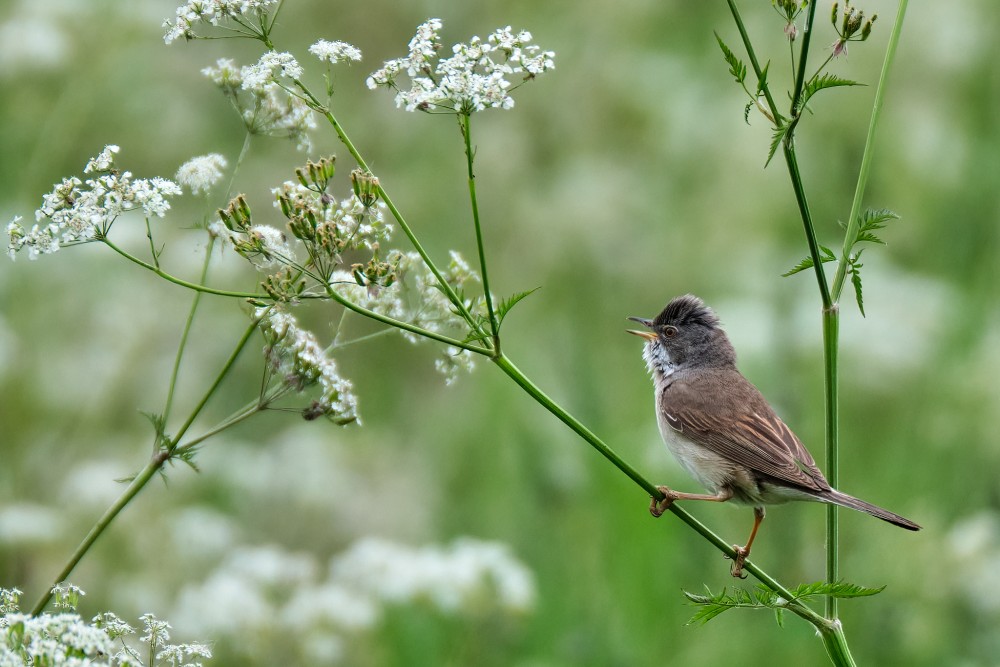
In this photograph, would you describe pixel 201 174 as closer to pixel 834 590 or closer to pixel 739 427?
pixel 834 590

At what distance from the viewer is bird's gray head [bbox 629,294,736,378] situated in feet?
13.0

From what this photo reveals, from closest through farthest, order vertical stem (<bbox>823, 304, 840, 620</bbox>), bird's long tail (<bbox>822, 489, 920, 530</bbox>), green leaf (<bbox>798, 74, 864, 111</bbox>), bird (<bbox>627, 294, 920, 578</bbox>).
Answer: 1. green leaf (<bbox>798, 74, 864, 111</bbox>)
2. vertical stem (<bbox>823, 304, 840, 620</bbox>)
3. bird's long tail (<bbox>822, 489, 920, 530</bbox>)
4. bird (<bbox>627, 294, 920, 578</bbox>)

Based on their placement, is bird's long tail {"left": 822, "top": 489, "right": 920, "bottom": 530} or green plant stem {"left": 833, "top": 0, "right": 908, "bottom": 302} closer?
green plant stem {"left": 833, "top": 0, "right": 908, "bottom": 302}

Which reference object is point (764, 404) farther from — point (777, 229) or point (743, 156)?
point (743, 156)

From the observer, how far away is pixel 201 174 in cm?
262

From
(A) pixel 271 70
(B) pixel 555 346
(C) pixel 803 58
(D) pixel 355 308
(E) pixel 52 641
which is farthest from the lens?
(B) pixel 555 346

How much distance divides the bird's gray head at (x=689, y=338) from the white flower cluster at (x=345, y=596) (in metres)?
1.00

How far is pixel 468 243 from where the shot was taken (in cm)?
675

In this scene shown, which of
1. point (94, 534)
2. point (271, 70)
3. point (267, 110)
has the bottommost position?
point (94, 534)

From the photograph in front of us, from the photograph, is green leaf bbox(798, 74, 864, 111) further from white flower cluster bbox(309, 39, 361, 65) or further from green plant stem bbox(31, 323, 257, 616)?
green plant stem bbox(31, 323, 257, 616)

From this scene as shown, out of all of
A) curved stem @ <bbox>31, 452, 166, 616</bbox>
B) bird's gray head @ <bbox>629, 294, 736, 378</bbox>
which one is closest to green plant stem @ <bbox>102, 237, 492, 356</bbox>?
curved stem @ <bbox>31, 452, 166, 616</bbox>

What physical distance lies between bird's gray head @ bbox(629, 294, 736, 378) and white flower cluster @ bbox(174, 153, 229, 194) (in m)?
1.76

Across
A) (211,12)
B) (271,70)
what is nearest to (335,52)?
(271,70)

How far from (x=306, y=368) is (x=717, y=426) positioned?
1.55m
